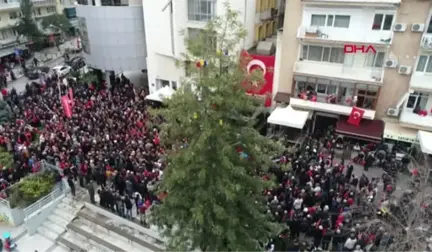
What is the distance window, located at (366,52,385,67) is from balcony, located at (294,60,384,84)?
0.29 metres

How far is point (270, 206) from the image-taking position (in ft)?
45.1

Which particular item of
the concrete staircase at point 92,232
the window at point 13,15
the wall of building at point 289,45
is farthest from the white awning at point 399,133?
the window at point 13,15

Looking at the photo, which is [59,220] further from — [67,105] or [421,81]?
[421,81]

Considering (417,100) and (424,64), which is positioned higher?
(424,64)

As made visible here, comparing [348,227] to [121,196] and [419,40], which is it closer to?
[121,196]

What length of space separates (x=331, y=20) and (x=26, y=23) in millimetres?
35321

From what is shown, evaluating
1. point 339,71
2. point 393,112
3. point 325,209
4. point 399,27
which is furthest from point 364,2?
point 325,209

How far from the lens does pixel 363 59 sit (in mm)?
19375

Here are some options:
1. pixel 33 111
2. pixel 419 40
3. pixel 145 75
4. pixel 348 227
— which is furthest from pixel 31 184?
pixel 419 40

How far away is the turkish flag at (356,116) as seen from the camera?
1961 centimetres

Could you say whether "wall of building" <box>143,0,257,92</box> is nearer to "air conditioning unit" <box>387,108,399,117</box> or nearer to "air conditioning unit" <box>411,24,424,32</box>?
"air conditioning unit" <box>411,24,424,32</box>

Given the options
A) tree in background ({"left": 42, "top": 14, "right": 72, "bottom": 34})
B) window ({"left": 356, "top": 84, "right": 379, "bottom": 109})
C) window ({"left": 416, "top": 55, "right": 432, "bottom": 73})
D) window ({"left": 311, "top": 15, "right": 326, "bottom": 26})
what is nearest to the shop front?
window ({"left": 356, "top": 84, "right": 379, "bottom": 109})

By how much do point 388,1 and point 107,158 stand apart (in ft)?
55.0

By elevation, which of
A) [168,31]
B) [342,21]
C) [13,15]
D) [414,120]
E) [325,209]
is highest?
[342,21]
